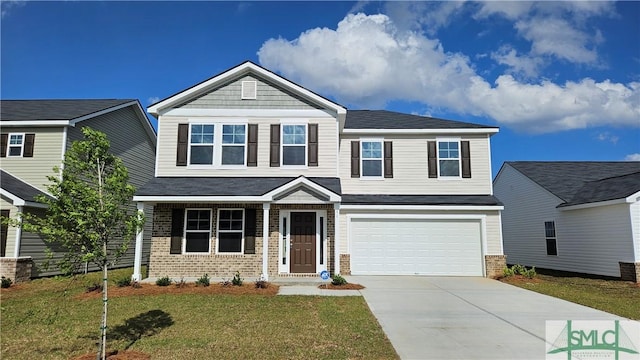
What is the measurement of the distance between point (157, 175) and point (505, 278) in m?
13.0

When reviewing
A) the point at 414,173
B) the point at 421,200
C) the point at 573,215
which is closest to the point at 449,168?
the point at 414,173

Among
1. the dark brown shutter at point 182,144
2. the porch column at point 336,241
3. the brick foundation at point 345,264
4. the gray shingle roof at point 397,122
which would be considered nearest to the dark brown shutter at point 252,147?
the dark brown shutter at point 182,144

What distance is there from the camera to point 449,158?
54.2 feet

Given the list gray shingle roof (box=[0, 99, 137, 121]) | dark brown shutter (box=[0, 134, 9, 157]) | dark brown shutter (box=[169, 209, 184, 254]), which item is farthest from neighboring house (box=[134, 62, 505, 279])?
dark brown shutter (box=[0, 134, 9, 157])

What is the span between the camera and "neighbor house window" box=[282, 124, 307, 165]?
1498cm

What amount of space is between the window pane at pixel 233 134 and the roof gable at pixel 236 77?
1634 mm

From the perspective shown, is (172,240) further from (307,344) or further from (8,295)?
(307,344)

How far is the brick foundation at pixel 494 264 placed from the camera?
1510 centimetres

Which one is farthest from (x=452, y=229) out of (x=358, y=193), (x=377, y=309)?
(x=377, y=309)

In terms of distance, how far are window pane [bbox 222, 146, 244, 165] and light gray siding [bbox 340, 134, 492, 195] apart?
413cm

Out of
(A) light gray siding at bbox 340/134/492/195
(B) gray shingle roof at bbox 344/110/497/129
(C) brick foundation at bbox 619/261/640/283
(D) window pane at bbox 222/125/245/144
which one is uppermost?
(B) gray shingle roof at bbox 344/110/497/129

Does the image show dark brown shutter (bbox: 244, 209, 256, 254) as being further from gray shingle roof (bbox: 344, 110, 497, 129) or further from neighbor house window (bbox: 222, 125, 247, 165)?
gray shingle roof (bbox: 344, 110, 497, 129)

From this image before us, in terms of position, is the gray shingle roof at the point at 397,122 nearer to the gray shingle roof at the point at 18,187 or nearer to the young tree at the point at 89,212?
the young tree at the point at 89,212

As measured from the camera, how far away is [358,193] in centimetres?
1648
